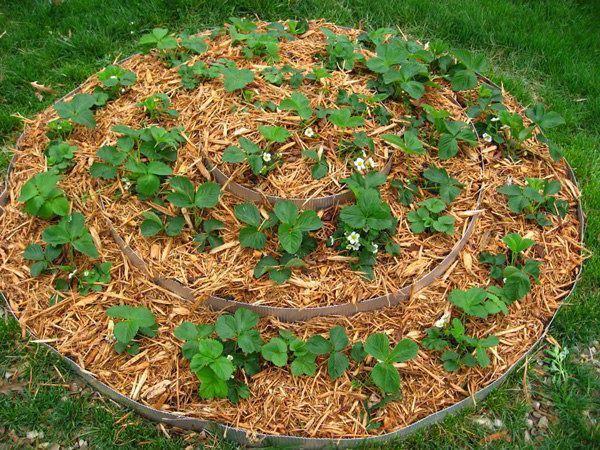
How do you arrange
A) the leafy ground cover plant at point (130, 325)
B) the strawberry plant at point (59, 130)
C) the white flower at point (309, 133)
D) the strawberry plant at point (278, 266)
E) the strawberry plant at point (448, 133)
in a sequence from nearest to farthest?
the leafy ground cover plant at point (130, 325) → the strawberry plant at point (278, 266) → the white flower at point (309, 133) → the strawberry plant at point (448, 133) → the strawberry plant at point (59, 130)

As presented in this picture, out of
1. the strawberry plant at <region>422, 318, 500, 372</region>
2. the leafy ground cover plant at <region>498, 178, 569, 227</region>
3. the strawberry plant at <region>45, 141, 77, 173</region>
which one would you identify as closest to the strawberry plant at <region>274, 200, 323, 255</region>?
the strawberry plant at <region>422, 318, 500, 372</region>

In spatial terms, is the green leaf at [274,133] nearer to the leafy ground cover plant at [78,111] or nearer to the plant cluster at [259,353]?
the plant cluster at [259,353]

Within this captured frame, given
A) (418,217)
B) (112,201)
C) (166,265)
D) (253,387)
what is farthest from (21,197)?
(418,217)

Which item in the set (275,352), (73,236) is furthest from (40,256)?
(275,352)

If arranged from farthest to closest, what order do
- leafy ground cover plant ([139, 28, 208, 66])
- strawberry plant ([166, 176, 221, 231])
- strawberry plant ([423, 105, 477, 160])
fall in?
leafy ground cover plant ([139, 28, 208, 66])
strawberry plant ([423, 105, 477, 160])
strawberry plant ([166, 176, 221, 231])

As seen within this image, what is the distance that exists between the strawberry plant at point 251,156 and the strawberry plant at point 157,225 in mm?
410

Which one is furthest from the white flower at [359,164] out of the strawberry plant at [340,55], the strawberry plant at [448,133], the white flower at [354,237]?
the strawberry plant at [340,55]

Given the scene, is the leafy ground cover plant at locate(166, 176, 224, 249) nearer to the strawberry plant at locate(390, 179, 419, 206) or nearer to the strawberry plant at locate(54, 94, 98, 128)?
the strawberry plant at locate(54, 94, 98, 128)

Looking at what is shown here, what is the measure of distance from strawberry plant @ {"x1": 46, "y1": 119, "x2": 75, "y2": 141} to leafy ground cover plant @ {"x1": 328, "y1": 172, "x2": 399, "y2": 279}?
1.79m

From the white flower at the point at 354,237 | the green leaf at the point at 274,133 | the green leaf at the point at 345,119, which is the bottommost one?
the white flower at the point at 354,237

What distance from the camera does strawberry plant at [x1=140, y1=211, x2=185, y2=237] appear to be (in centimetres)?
314

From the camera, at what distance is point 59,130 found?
12.3 ft

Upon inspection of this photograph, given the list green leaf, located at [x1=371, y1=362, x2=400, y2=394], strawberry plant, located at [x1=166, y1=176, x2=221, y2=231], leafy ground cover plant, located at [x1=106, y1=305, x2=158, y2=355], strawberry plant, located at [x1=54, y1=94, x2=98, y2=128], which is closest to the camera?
green leaf, located at [x1=371, y1=362, x2=400, y2=394]

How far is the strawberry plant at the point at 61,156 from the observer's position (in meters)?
3.56
